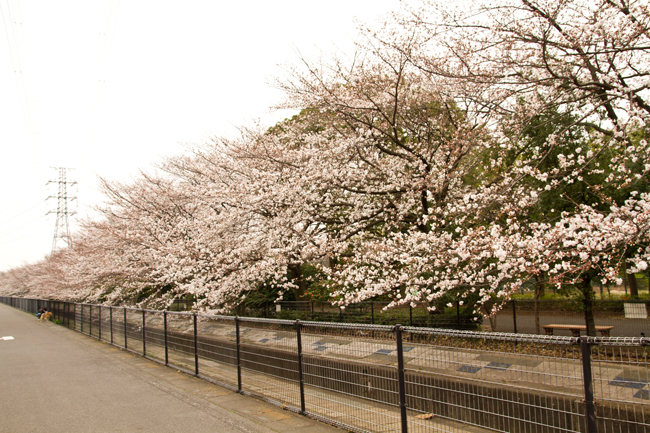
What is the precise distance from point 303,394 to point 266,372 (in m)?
1.41

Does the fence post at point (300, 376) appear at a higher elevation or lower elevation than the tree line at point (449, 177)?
lower

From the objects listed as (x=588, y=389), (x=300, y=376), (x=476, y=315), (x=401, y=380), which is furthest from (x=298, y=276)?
(x=588, y=389)

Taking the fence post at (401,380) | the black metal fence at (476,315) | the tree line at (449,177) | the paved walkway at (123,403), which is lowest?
the paved walkway at (123,403)

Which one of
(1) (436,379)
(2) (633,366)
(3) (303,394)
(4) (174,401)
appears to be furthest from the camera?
(4) (174,401)

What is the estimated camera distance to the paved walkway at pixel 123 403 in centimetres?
611

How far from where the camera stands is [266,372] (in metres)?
7.50

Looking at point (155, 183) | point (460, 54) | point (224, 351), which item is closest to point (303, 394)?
point (224, 351)

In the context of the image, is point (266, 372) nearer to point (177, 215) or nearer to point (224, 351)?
point (224, 351)

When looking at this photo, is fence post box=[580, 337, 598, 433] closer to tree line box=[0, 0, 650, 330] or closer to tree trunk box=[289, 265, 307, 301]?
tree line box=[0, 0, 650, 330]

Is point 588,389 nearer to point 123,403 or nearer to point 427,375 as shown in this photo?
point 427,375

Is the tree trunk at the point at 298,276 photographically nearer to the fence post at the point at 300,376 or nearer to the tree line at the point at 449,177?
the tree line at the point at 449,177

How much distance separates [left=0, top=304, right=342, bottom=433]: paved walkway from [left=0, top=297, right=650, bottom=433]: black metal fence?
41 cm

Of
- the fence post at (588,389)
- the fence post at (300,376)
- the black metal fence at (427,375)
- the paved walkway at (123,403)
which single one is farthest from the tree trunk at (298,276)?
the fence post at (588,389)

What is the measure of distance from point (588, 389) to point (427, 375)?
1.73 metres
